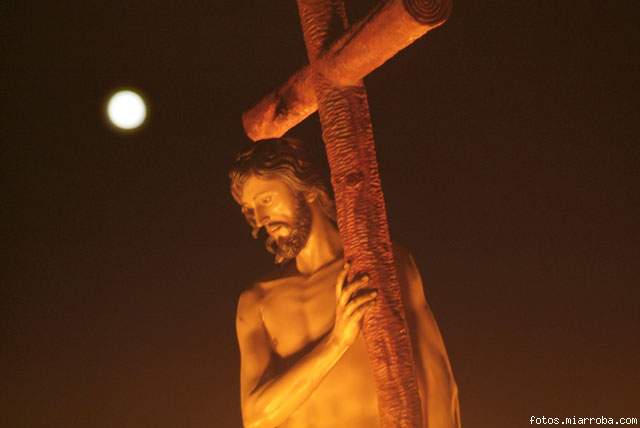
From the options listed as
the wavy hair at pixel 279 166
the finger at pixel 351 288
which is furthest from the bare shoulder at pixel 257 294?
the finger at pixel 351 288

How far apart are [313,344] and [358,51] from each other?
2.30 ft

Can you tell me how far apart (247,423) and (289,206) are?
507mm

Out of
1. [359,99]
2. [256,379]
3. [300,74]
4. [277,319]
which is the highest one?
[300,74]

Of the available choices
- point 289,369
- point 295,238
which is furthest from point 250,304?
point 289,369

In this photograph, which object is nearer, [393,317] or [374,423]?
[393,317]

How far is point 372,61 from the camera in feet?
5.84

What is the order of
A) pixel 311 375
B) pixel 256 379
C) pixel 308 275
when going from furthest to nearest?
1. pixel 308 275
2. pixel 256 379
3. pixel 311 375

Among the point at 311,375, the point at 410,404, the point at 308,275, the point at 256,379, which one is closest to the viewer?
Answer: the point at 410,404

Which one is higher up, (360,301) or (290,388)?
(360,301)

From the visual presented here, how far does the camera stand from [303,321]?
213cm

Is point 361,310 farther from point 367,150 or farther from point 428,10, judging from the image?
point 428,10

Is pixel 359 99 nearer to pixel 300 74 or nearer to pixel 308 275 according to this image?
pixel 300 74

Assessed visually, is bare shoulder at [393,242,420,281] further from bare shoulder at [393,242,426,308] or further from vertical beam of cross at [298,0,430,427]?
vertical beam of cross at [298,0,430,427]

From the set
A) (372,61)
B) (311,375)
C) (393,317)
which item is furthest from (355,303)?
(372,61)
